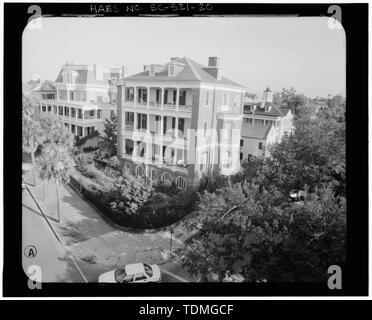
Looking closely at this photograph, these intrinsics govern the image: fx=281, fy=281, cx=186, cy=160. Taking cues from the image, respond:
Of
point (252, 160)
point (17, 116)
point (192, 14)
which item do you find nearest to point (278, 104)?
point (252, 160)

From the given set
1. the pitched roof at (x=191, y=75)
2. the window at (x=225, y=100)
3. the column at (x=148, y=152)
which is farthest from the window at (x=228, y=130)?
the column at (x=148, y=152)

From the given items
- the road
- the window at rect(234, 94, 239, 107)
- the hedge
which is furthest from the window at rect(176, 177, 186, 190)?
the window at rect(234, 94, 239, 107)

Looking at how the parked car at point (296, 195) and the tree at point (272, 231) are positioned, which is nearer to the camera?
the tree at point (272, 231)

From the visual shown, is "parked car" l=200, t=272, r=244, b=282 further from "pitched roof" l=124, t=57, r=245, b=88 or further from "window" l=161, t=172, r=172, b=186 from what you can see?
"pitched roof" l=124, t=57, r=245, b=88

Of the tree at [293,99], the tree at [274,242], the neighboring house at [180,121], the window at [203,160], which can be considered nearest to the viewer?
the tree at [274,242]

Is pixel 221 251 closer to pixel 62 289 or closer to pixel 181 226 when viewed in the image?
pixel 181 226

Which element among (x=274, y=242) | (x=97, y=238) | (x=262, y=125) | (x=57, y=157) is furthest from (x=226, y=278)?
(x=57, y=157)

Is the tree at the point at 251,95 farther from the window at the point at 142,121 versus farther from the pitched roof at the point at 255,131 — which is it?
the window at the point at 142,121
